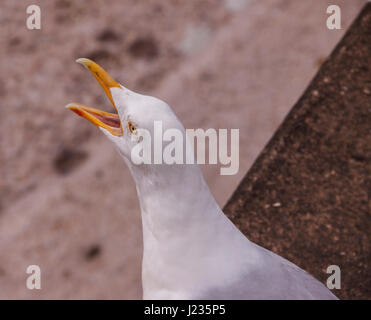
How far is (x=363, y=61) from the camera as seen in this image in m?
2.42

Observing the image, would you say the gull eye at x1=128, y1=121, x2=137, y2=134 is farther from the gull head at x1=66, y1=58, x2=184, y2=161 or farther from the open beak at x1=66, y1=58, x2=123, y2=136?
the open beak at x1=66, y1=58, x2=123, y2=136

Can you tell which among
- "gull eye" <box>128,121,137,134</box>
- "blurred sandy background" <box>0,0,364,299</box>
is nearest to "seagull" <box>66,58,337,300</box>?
"gull eye" <box>128,121,137,134</box>

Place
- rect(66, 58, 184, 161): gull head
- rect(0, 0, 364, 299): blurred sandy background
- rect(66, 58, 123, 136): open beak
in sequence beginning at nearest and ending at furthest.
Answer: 1. rect(66, 58, 184, 161): gull head
2. rect(66, 58, 123, 136): open beak
3. rect(0, 0, 364, 299): blurred sandy background

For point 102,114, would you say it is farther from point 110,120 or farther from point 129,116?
point 129,116

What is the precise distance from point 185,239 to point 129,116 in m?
0.30

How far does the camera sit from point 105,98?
2.45 metres

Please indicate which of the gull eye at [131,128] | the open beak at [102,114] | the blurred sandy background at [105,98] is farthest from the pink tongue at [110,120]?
the blurred sandy background at [105,98]

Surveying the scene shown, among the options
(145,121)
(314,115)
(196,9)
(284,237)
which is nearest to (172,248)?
(145,121)

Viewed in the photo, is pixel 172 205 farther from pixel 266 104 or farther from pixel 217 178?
pixel 266 104

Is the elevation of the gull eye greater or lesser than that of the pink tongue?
lesser

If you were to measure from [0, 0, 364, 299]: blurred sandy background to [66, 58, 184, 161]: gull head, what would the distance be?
763mm

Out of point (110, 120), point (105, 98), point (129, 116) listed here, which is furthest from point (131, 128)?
point (105, 98)

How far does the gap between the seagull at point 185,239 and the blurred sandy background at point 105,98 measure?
689 mm

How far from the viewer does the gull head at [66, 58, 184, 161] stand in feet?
3.78
